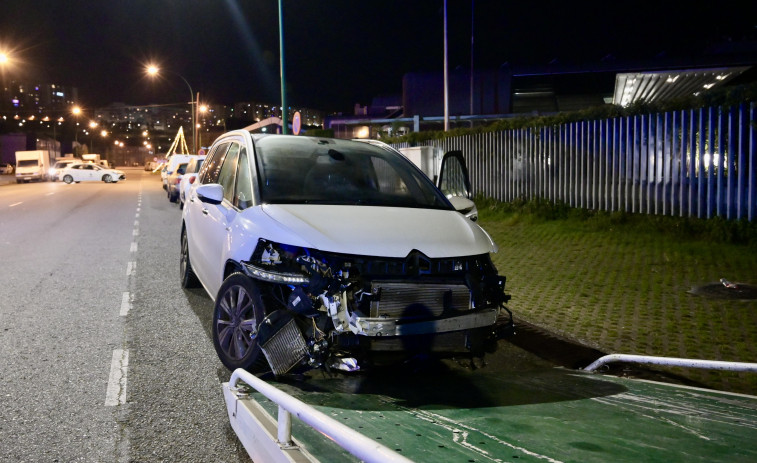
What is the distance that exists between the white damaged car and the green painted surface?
1.01ft

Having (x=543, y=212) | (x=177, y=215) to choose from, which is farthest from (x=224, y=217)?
(x=177, y=215)

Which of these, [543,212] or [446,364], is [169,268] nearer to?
[446,364]

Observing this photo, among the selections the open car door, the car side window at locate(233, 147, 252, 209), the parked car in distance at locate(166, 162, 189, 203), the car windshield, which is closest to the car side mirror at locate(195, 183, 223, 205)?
the car side window at locate(233, 147, 252, 209)

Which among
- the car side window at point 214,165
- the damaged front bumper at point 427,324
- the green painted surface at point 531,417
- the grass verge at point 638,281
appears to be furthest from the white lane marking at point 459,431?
the car side window at point 214,165

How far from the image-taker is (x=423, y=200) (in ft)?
19.8

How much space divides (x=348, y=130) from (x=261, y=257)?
63118 mm

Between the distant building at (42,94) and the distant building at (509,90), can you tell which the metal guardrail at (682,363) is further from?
the distant building at (42,94)

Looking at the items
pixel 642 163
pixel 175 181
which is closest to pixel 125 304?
pixel 642 163

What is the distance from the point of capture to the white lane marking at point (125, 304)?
7781mm

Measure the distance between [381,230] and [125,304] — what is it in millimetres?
4557

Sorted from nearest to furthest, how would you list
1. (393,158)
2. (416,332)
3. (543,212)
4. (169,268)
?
(416,332), (393,158), (169,268), (543,212)

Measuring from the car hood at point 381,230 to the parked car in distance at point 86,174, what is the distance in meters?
52.2

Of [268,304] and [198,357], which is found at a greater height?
[268,304]

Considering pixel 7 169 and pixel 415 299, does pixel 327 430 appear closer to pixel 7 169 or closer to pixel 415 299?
pixel 415 299
